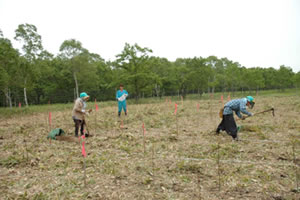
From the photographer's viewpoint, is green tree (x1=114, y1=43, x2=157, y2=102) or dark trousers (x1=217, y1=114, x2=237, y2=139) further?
green tree (x1=114, y1=43, x2=157, y2=102)

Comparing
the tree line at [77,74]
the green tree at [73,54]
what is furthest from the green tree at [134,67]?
the green tree at [73,54]

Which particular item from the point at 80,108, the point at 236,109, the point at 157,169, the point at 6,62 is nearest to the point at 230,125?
the point at 236,109

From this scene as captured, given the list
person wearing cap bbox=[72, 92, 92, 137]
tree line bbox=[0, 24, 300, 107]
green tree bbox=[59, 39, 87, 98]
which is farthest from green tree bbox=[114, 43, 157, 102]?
person wearing cap bbox=[72, 92, 92, 137]

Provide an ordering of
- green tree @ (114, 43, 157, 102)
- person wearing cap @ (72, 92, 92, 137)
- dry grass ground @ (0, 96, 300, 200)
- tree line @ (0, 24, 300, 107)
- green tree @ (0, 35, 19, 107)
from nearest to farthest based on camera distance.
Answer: dry grass ground @ (0, 96, 300, 200) < person wearing cap @ (72, 92, 92, 137) < green tree @ (0, 35, 19, 107) < tree line @ (0, 24, 300, 107) < green tree @ (114, 43, 157, 102)

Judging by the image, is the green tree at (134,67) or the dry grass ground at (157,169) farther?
the green tree at (134,67)

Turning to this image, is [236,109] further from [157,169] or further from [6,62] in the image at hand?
[6,62]

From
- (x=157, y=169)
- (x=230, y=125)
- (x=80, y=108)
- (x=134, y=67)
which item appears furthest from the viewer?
(x=134, y=67)

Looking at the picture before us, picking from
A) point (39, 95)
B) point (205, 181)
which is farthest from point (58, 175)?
point (39, 95)

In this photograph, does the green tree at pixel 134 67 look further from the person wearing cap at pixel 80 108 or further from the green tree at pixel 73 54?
the person wearing cap at pixel 80 108

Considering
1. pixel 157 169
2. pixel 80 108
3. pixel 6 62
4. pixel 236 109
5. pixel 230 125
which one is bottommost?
pixel 157 169

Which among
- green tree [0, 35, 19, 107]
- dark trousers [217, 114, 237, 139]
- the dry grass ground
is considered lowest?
the dry grass ground

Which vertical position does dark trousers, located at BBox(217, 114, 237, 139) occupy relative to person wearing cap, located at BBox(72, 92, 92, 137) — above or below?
below

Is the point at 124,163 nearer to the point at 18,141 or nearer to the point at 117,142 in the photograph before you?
the point at 117,142

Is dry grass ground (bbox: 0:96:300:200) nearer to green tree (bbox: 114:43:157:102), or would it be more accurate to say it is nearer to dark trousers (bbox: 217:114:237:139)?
dark trousers (bbox: 217:114:237:139)
